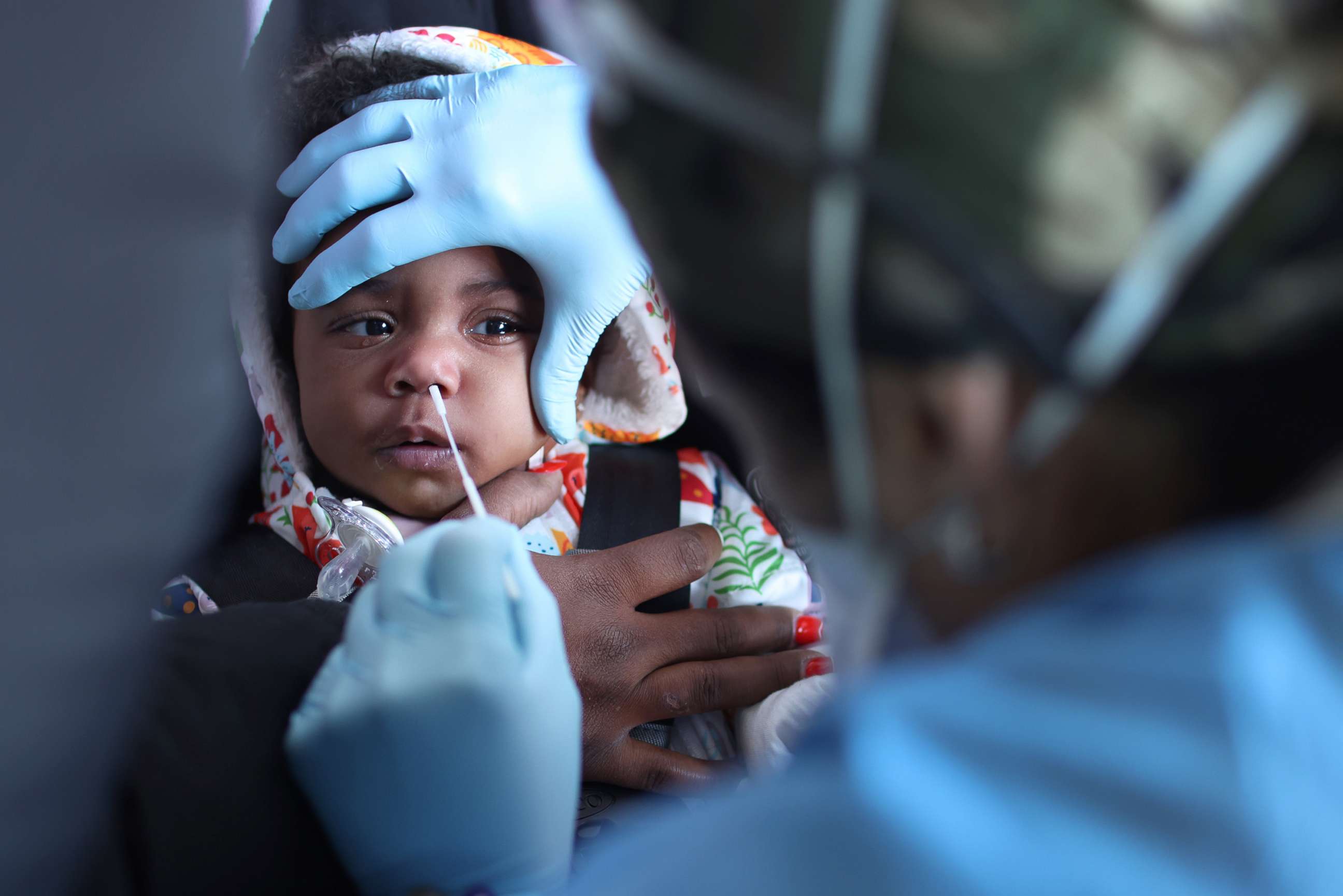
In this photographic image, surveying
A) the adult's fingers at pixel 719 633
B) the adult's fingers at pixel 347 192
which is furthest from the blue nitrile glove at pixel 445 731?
the adult's fingers at pixel 347 192

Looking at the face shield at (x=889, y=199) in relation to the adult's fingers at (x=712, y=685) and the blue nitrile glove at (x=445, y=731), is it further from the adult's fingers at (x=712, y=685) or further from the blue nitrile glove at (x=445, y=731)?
the adult's fingers at (x=712, y=685)

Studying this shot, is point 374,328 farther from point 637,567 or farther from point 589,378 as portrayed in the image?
point 637,567

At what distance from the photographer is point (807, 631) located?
1.11 metres

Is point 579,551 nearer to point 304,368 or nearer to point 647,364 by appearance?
point 647,364

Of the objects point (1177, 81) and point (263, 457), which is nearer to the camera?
point (1177, 81)

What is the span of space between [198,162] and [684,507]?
29.4 inches

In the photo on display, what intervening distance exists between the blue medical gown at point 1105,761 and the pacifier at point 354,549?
2.25ft

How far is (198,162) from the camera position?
55cm

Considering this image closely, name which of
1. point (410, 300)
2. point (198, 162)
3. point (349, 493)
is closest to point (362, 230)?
point (410, 300)

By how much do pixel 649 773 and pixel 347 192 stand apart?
68 centimetres

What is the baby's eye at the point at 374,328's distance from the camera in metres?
1.14

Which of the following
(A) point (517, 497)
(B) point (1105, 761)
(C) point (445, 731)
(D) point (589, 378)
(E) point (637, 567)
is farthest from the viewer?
(D) point (589, 378)

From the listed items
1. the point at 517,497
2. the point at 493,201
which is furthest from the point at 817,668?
the point at 493,201

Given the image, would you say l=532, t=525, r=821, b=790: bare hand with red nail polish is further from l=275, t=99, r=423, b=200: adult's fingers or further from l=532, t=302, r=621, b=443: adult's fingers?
l=275, t=99, r=423, b=200: adult's fingers
